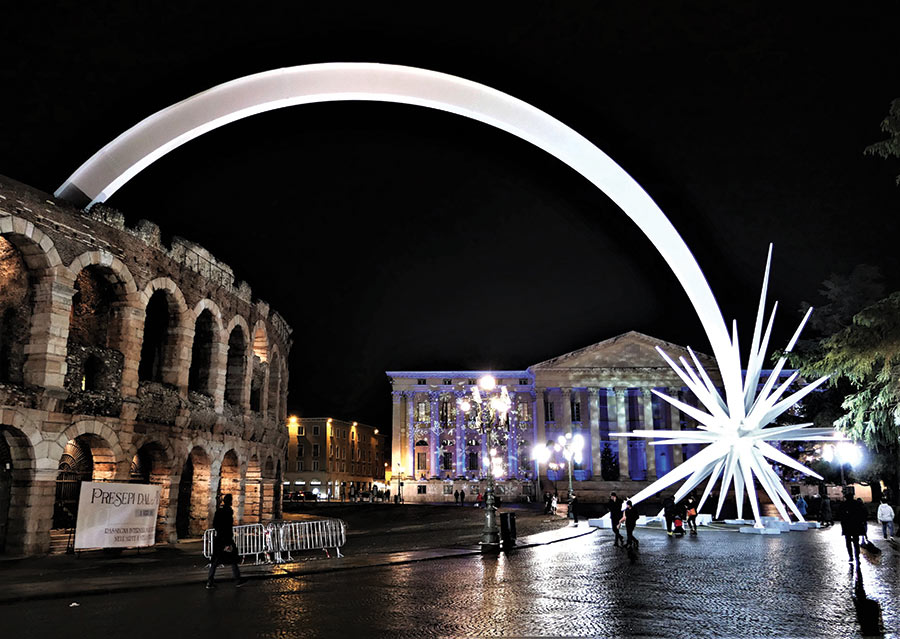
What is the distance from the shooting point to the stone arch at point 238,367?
3303 centimetres

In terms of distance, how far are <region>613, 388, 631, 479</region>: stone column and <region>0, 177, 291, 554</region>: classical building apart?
5690cm

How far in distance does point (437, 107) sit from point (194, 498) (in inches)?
888

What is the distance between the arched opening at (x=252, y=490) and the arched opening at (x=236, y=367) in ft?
11.0

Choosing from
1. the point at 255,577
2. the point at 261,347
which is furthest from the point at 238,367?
the point at 255,577

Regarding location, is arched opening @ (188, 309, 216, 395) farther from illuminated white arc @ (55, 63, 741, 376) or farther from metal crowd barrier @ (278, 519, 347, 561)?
metal crowd barrier @ (278, 519, 347, 561)

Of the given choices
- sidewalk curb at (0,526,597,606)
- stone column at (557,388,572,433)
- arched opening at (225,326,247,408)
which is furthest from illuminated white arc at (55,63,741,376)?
stone column at (557,388,572,433)

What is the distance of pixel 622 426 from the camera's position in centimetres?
8556

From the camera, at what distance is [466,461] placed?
91188 mm

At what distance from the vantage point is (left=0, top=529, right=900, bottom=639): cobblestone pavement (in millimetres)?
10102

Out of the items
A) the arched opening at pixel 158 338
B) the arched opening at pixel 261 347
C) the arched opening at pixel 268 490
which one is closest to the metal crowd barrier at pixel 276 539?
the arched opening at pixel 158 338

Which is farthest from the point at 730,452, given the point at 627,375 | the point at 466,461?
the point at 466,461

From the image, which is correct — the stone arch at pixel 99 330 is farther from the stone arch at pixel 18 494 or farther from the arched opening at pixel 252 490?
the arched opening at pixel 252 490

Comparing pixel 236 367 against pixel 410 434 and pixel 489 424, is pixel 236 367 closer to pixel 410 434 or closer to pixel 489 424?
pixel 489 424

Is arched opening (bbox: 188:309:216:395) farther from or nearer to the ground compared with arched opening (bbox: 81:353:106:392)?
farther from the ground
